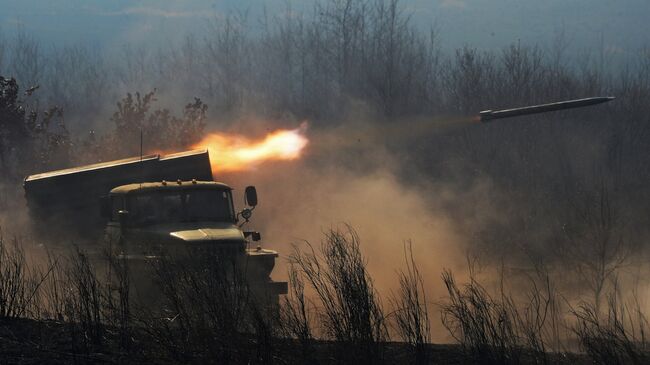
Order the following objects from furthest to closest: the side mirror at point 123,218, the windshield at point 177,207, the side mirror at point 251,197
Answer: the side mirror at point 251,197 → the windshield at point 177,207 → the side mirror at point 123,218

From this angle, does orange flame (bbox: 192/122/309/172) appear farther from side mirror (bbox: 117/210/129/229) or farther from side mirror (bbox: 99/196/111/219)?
side mirror (bbox: 117/210/129/229)

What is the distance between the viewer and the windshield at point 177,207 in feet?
55.0

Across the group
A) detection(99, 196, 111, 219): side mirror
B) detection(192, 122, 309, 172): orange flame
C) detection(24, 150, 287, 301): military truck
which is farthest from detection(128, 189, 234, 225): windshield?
detection(192, 122, 309, 172): orange flame

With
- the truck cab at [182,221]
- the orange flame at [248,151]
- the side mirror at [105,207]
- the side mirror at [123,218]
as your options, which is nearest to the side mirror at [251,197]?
the truck cab at [182,221]

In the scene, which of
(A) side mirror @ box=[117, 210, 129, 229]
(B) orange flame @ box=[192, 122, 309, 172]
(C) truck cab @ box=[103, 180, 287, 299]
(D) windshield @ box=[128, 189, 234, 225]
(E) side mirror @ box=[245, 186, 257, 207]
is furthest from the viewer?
(B) orange flame @ box=[192, 122, 309, 172]

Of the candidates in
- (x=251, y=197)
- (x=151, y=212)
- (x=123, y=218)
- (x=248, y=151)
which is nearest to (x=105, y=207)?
(x=123, y=218)

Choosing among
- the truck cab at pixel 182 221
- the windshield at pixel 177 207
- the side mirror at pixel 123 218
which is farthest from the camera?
the windshield at pixel 177 207

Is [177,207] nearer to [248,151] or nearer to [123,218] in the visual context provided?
[123,218]

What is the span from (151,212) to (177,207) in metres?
0.49

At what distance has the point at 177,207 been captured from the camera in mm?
16844

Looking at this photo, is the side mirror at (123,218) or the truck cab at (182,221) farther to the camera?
the side mirror at (123,218)

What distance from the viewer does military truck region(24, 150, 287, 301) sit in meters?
15.6

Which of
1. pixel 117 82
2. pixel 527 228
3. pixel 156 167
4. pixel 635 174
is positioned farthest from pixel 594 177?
pixel 117 82

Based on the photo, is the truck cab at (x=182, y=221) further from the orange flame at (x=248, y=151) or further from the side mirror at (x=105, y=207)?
the orange flame at (x=248, y=151)
